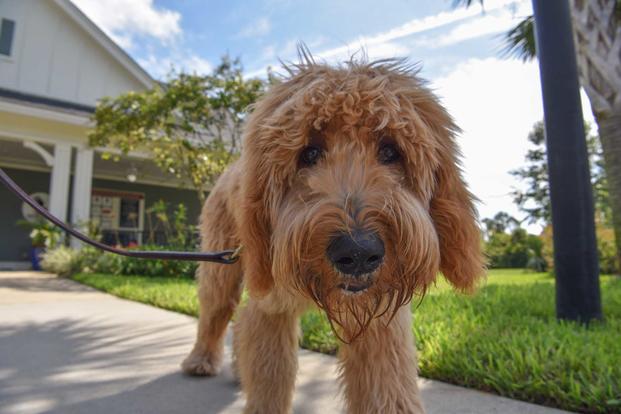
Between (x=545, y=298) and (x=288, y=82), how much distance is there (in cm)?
522

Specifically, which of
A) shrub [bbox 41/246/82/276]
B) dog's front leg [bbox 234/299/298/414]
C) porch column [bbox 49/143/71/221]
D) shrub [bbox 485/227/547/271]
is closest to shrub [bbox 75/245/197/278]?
shrub [bbox 41/246/82/276]

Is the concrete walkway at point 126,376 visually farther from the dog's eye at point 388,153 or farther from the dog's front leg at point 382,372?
the dog's eye at point 388,153

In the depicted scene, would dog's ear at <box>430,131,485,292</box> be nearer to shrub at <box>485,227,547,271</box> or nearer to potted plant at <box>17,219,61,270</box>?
potted plant at <box>17,219,61,270</box>

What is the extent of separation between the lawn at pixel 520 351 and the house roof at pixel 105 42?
598 inches

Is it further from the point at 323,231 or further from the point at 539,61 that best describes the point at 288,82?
the point at 539,61

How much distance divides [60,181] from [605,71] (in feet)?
47.5

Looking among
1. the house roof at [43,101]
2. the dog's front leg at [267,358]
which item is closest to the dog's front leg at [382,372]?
the dog's front leg at [267,358]

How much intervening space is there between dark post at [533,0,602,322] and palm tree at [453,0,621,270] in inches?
100.0

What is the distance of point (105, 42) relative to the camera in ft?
55.3

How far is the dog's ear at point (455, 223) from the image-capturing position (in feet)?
6.15

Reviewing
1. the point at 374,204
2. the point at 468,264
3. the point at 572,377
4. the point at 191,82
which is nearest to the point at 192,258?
the point at 374,204

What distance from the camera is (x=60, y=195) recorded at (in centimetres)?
1434

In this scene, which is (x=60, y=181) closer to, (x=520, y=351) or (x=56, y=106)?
(x=56, y=106)

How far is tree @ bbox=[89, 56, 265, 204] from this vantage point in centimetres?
1195
